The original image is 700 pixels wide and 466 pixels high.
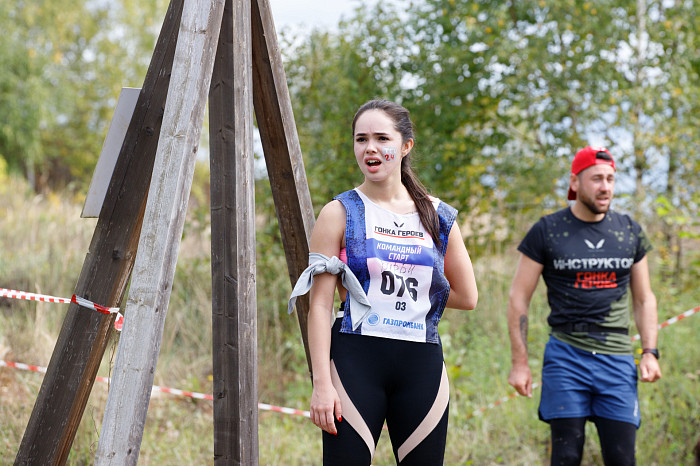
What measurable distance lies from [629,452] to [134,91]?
2858 mm

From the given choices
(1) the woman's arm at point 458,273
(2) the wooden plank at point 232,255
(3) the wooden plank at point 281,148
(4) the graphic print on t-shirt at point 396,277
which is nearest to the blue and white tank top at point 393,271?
(4) the graphic print on t-shirt at point 396,277

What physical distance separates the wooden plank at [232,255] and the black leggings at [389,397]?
1.74 ft

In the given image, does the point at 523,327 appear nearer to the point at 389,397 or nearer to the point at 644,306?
the point at 644,306

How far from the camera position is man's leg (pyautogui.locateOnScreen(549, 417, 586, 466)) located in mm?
3584

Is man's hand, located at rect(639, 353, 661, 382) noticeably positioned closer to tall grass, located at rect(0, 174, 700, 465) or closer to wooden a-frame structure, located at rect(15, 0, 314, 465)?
tall grass, located at rect(0, 174, 700, 465)

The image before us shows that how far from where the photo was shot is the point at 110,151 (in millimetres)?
3107

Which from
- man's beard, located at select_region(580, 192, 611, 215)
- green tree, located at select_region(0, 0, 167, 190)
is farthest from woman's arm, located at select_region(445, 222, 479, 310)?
green tree, located at select_region(0, 0, 167, 190)

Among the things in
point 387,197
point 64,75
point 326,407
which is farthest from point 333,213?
point 64,75

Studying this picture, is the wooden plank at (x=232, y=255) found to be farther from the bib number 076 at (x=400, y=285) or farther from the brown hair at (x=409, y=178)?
the bib number 076 at (x=400, y=285)

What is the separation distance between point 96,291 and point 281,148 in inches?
40.8

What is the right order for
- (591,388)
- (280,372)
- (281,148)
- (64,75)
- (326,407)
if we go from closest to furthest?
1. (326,407)
2. (281,148)
3. (591,388)
4. (280,372)
5. (64,75)

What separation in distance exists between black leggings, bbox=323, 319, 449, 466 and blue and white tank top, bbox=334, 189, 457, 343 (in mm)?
57

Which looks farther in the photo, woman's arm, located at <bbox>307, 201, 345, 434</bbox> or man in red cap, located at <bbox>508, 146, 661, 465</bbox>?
man in red cap, located at <bbox>508, 146, 661, 465</bbox>

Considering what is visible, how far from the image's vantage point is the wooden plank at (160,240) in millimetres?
2387
